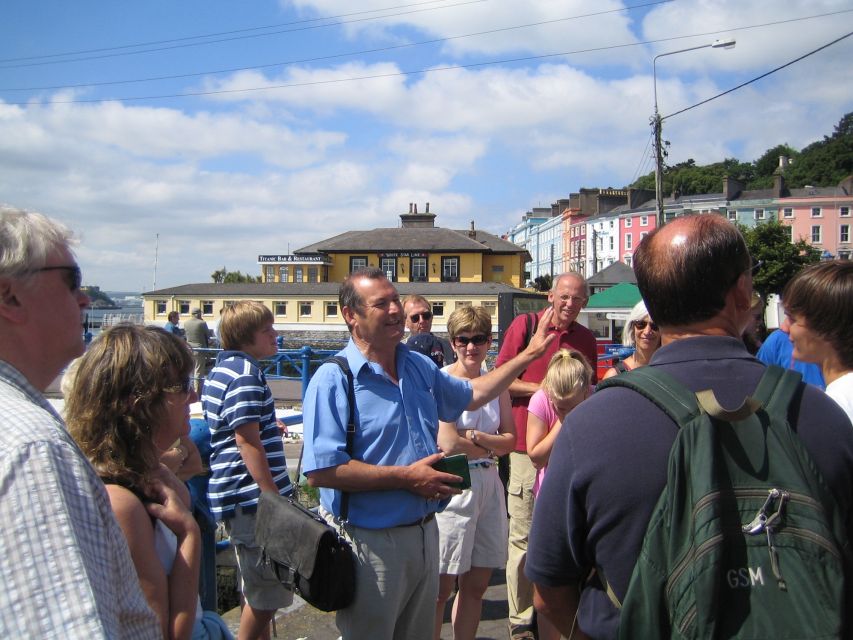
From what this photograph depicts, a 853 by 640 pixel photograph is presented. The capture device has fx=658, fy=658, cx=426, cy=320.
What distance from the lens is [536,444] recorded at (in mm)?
4008

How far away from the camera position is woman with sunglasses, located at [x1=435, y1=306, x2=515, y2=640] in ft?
12.5

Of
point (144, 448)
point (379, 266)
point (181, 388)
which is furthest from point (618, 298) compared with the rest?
point (379, 266)

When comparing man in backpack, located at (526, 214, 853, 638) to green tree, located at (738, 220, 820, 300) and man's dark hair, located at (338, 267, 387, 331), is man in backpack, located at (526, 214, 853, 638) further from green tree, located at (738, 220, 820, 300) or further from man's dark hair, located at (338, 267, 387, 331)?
green tree, located at (738, 220, 820, 300)

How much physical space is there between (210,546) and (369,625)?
116 centimetres

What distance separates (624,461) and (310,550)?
155cm

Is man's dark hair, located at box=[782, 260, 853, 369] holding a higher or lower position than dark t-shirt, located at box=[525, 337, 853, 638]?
higher

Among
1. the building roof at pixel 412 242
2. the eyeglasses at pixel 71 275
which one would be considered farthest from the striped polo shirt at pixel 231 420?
the building roof at pixel 412 242

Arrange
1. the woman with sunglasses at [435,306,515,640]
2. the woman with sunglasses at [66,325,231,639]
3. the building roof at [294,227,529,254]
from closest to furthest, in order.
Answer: the woman with sunglasses at [66,325,231,639] → the woman with sunglasses at [435,306,515,640] → the building roof at [294,227,529,254]

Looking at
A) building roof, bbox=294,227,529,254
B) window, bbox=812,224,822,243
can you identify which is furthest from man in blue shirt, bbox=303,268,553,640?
window, bbox=812,224,822,243

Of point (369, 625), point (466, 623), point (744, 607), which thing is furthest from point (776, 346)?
point (744, 607)

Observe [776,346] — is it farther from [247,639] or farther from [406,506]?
[247,639]

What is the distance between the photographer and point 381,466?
9.07 feet

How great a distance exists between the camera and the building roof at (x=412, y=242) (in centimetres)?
7081

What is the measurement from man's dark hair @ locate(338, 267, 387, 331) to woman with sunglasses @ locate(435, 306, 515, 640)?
3.71 ft
